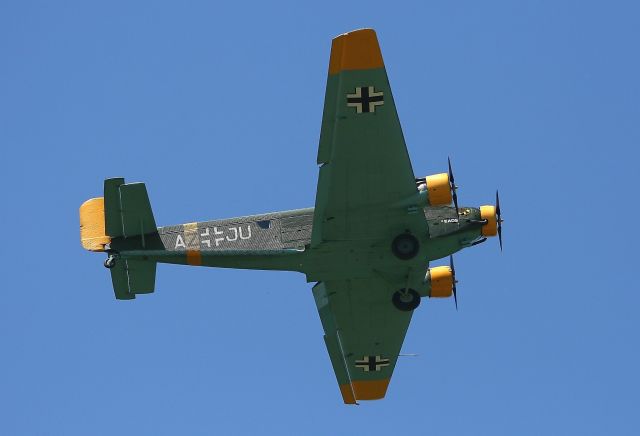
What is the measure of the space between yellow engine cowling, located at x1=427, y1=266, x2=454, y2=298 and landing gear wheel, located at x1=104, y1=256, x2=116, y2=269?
988cm

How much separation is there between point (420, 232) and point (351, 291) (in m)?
4.06

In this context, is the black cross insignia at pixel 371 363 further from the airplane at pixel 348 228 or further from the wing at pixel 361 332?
the airplane at pixel 348 228

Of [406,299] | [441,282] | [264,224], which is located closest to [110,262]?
[264,224]

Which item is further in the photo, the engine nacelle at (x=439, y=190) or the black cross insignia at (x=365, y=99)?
the engine nacelle at (x=439, y=190)

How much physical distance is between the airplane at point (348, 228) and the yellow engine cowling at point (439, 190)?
29mm

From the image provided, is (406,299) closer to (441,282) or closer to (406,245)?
(441,282)

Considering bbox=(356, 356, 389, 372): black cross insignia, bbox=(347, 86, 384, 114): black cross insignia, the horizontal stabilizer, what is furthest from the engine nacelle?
the horizontal stabilizer

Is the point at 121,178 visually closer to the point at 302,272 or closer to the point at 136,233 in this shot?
the point at 136,233

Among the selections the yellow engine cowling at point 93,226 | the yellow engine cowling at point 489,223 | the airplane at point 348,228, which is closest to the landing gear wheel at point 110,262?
the airplane at point 348,228

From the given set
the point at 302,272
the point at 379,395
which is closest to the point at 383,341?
the point at 379,395

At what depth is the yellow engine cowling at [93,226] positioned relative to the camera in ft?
119

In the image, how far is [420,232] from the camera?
35188 mm

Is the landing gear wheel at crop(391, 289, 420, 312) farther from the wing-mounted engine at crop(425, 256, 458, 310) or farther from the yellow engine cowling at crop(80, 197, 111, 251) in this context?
the yellow engine cowling at crop(80, 197, 111, 251)

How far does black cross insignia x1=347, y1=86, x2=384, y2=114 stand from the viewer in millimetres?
31594
